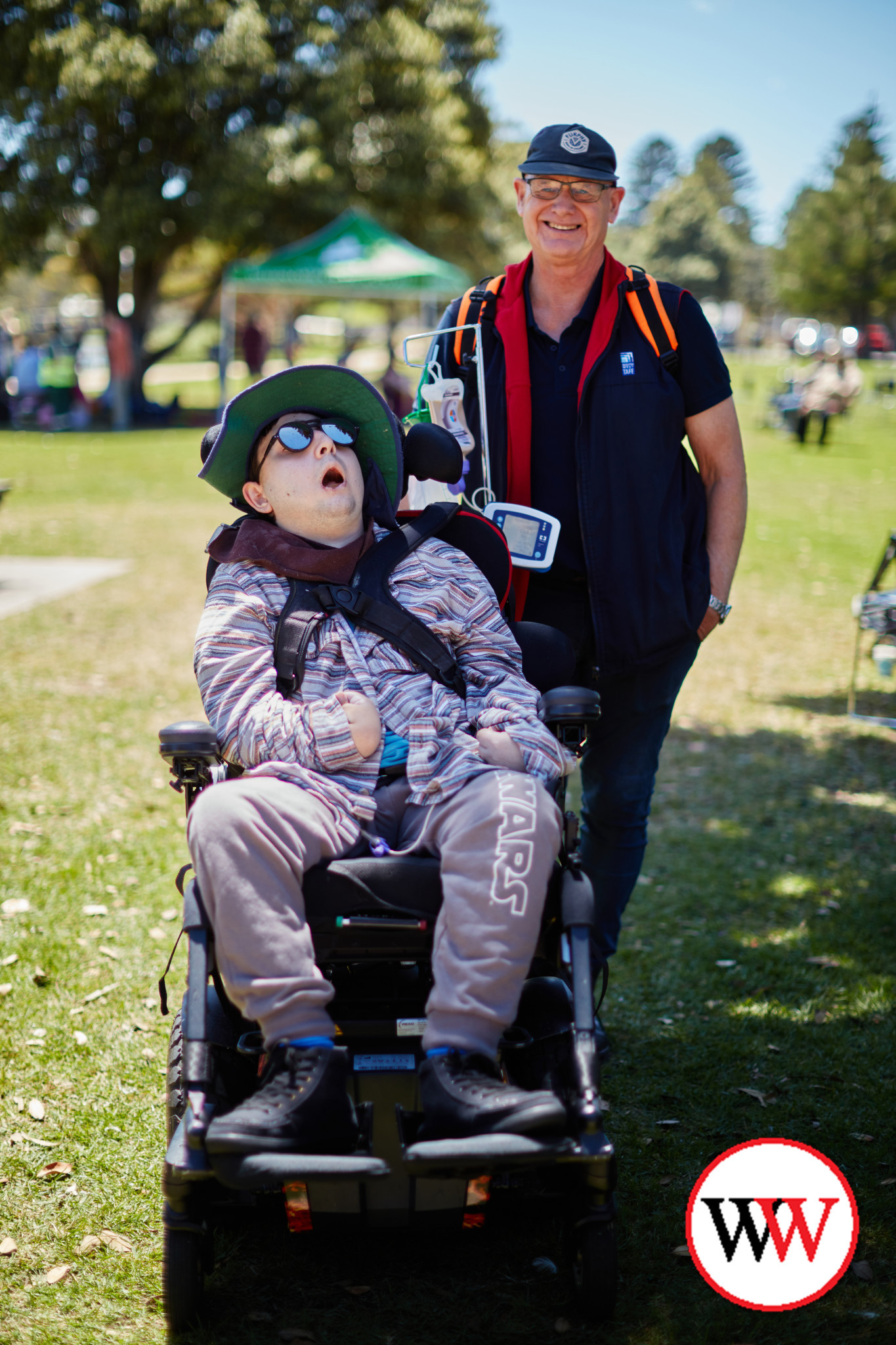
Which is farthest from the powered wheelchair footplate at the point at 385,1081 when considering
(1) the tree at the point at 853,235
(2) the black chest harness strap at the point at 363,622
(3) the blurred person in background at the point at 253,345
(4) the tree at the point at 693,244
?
(4) the tree at the point at 693,244

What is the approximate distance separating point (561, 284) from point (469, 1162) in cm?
222

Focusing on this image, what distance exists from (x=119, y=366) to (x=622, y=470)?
23974 mm

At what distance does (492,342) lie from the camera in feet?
10.6

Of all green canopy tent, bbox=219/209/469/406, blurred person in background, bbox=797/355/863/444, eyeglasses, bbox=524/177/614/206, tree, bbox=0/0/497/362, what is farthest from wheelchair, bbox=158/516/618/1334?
tree, bbox=0/0/497/362

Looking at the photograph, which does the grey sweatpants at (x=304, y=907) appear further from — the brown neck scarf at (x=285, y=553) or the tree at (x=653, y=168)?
the tree at (x=653, y=168)

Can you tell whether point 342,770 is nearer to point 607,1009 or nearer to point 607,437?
point 607,437

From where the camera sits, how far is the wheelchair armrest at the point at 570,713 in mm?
2686

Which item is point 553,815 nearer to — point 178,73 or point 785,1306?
point 785,1306

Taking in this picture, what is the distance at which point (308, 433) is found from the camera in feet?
9.59

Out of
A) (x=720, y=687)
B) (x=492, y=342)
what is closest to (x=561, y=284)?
(x=492, y=342)

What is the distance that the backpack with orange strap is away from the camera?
3.10 meters

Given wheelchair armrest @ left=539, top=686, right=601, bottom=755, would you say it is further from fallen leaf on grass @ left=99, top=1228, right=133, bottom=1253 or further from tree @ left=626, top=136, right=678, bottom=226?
tree @ left=626, top=136, right=678, bottom=226

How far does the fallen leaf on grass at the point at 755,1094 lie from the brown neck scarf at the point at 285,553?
1.83 metres

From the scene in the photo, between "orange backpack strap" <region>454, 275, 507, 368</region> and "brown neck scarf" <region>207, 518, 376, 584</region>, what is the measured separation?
0.72 meters
